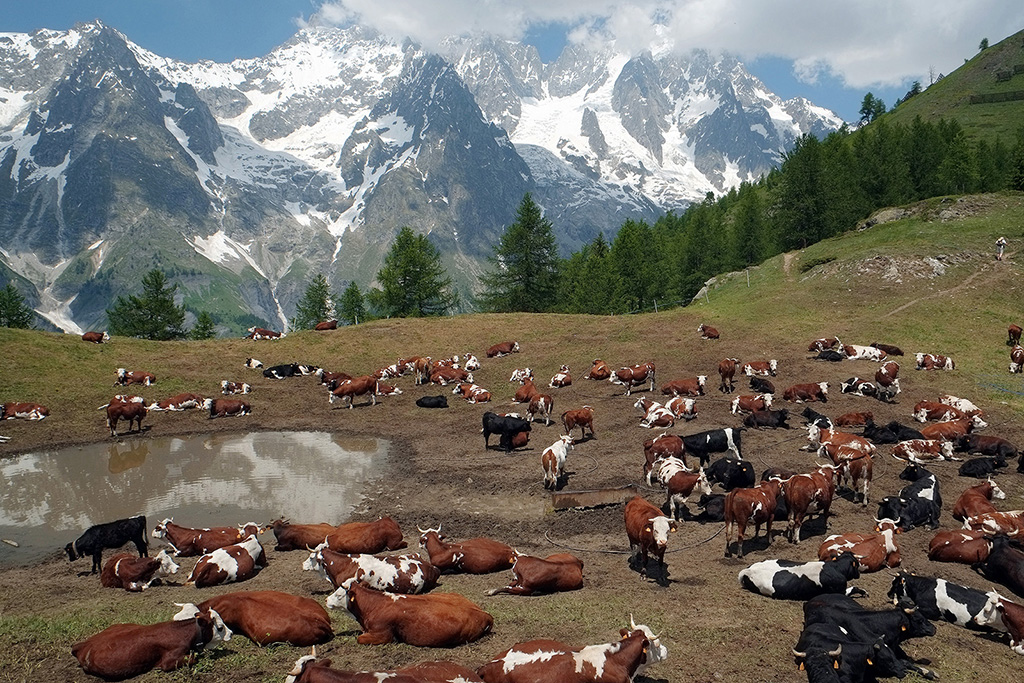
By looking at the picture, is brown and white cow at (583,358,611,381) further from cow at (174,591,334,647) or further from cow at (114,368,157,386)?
cow at (174,591,334,647)

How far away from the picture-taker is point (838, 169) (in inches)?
2712

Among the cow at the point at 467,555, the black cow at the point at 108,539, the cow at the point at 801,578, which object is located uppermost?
the black cow at the point at 108,539

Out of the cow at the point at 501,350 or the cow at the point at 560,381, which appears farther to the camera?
the cow at the point at 501,350

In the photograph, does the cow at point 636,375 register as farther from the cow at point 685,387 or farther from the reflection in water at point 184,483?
the reflection in water at point 184,483

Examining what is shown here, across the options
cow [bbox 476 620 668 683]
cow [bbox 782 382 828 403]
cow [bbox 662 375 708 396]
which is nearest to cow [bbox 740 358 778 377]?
cow [bbox 662 375 708 396]

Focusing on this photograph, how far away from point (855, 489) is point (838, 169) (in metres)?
64.3

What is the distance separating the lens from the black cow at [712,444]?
1819 centimetres

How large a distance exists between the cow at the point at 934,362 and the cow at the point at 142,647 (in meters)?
29.4

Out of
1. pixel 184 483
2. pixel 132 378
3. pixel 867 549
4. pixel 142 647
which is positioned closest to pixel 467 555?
pixel 142 647

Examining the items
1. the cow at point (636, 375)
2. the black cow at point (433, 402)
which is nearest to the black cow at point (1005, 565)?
the cow at point (636, 375)

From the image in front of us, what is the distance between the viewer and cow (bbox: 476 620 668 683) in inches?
281

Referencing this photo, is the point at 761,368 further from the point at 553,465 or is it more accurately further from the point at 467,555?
the point at 467,555

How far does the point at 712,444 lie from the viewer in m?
18.3

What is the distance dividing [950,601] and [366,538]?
10.2m
